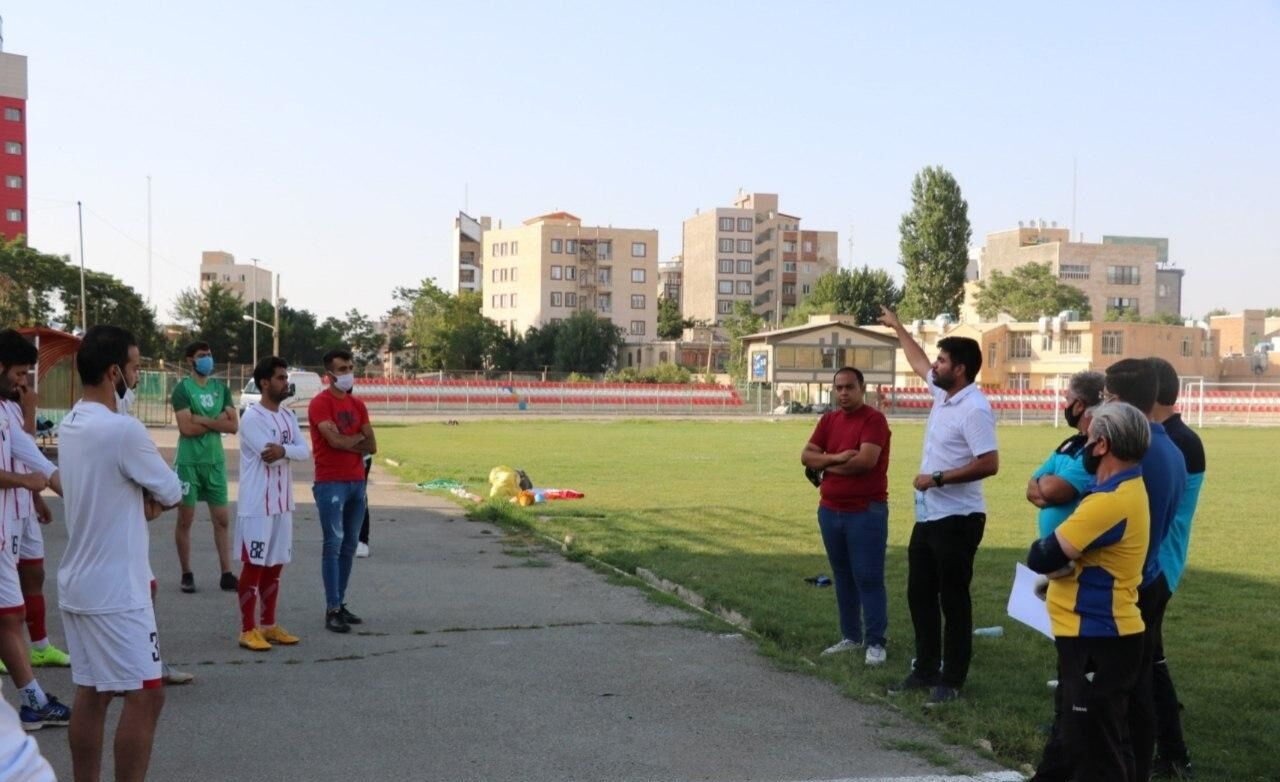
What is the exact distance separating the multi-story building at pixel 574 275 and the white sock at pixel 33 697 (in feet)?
362

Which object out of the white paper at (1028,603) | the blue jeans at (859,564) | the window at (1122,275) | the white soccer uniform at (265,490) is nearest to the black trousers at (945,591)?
the blue jeans at (859,564)

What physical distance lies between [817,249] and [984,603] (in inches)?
5277

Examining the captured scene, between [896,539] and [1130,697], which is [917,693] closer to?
[1130,697]

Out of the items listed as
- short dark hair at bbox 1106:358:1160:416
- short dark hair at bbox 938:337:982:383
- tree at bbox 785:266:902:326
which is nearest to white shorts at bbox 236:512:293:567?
short dark hair at bbox 938:337:982:383

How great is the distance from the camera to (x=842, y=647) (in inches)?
327

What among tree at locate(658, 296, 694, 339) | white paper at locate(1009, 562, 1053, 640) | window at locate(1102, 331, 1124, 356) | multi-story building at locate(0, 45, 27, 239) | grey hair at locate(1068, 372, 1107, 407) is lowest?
white paper at locate(1009, 562, 1053, 640)

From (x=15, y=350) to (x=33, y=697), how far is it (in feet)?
6.09

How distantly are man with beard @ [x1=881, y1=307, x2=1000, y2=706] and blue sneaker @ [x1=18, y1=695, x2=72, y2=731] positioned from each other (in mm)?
4660

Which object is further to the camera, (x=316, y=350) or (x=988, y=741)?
(x=316, y=350)

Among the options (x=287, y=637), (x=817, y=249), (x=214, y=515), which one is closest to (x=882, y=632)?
(x=287, y=637)

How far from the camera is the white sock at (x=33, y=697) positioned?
636 centimetres

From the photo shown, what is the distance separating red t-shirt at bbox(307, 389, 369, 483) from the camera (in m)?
8.96

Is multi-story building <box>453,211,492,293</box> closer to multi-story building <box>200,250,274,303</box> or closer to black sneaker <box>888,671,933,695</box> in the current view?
multi-story building <box>200,250,274,303</box>

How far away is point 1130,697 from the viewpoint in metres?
5.28
